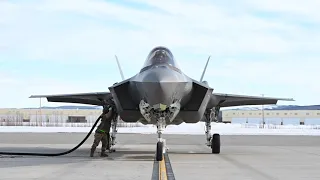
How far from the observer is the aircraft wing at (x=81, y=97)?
14727 millimetres

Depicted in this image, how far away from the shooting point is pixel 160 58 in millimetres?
11656

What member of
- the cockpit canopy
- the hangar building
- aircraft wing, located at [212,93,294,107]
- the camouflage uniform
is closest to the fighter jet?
the cockpit canopy

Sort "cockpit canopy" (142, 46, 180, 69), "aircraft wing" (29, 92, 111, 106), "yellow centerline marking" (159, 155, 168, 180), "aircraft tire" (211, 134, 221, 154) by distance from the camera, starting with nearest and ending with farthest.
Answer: "yellow centerline marking" (159, 155, 168, 180)
"cockpit canopy" (142, 46, 180, 69)
"aircraft tire" (211, 134, 221, 154)
"aircraft wing" (29, 92, 111, 106)

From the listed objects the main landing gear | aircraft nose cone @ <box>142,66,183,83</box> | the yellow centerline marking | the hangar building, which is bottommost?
the hangar building

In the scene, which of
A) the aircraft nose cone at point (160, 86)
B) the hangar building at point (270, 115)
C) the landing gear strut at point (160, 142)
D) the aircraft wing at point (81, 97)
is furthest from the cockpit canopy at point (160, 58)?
the hangar building at point (270, 115)

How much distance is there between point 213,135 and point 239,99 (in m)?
1.74

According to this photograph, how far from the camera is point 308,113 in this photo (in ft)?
375

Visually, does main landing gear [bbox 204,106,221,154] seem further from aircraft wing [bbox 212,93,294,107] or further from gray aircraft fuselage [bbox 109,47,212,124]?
gray aircraft fuselage [bbox 109,47,212,124]

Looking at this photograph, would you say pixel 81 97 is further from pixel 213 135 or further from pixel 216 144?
pixel 216 144

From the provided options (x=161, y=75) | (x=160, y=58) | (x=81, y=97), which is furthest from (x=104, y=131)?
(x=161, y=75)

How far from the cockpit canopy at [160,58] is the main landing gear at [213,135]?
339 cm

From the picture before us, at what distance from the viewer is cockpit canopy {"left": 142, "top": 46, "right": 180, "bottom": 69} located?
11.6 metres

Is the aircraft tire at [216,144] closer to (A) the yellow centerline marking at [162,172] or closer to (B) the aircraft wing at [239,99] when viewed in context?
(B) the aircraft wing at [239,99]

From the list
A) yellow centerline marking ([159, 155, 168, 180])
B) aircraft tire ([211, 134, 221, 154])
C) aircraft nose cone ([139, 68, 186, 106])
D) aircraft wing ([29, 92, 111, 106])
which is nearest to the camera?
yellow centerline marking ([159, 155, 168, 180])
